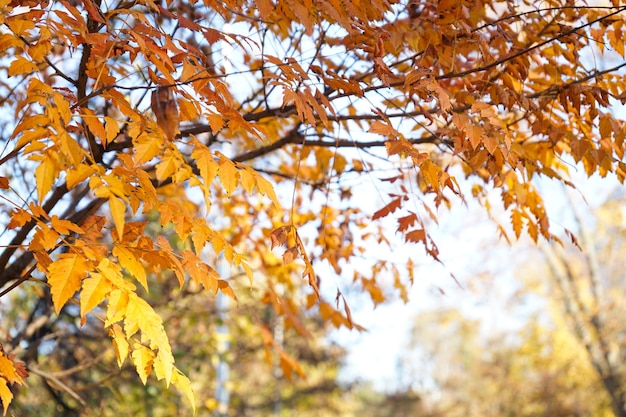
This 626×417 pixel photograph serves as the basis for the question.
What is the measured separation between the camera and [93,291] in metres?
1.25

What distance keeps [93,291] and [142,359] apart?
325mm

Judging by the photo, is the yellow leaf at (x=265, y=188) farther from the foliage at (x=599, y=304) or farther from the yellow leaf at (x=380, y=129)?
the foliage at (x=599, y=304)

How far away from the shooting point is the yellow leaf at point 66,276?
121 cm

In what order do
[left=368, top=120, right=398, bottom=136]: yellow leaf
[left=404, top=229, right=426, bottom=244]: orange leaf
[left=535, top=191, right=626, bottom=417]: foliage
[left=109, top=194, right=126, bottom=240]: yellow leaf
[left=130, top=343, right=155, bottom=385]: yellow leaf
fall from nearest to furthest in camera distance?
1. [left=109, top=194, right=126, bottom=240]: yellow leaf
2. [left=130, top=343, right=155, bottom=385]: yellow leaf
3. [left=368, top=120, right=398, bottom=136]: yellow leaf
4. [left=404, top=229, right=426, bottom=244]: orange leaf
5. [left=535, top=191, right=626, bottom=417]: foliage

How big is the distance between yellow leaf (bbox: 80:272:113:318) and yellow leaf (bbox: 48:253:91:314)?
2 centimetres

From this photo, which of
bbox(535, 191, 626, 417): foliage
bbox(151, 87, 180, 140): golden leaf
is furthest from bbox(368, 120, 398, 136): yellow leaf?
bbox(535, 191, 626, 417): foliage

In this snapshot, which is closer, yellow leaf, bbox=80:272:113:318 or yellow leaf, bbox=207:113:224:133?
yellow leaf, bbox=80:272:113:318

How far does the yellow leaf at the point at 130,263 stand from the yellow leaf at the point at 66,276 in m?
0.10

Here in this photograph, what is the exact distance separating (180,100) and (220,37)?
10.0 inches

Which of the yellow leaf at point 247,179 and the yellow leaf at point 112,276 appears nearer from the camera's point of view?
the yellow leaf at point 112,276

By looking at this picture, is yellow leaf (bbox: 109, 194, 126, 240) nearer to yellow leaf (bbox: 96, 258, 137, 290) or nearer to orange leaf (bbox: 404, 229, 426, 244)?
yellow leaf (bbox: 96, 258, 137, 290)

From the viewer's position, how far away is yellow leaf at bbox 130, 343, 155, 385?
57.9 inches

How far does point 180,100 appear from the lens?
1.60m

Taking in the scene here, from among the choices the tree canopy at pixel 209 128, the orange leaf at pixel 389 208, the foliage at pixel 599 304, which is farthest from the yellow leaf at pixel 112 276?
the foliage at pixel 599 304
